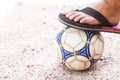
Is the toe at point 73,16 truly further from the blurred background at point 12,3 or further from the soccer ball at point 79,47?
the blurred background at point 12,3

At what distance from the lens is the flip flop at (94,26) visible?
1267 mm

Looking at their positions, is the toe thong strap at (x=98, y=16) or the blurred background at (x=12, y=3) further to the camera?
the blurred background at (x=12, y=3)

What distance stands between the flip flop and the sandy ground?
21 cm

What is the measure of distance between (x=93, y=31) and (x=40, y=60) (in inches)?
13.1

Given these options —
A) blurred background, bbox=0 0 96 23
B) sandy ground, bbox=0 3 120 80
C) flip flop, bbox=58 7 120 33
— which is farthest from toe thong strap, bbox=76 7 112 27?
blurred background, bbox=0 0 96 23

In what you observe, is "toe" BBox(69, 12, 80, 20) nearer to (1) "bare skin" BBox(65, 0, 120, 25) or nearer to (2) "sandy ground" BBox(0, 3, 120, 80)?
(1) "bare skin" BBox(65, 0, 120, 25)

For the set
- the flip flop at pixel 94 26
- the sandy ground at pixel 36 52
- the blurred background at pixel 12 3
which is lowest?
the sandy ground at pixel 36 52

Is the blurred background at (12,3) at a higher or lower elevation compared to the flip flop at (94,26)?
higher

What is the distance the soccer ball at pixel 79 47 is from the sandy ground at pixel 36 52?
0.07 meters

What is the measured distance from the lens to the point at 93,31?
4.24 ft

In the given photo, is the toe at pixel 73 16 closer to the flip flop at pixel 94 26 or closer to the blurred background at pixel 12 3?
the flip flop at pixel 94 26

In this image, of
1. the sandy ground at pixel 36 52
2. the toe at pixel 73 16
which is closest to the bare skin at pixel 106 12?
the toe at pixel 73 16

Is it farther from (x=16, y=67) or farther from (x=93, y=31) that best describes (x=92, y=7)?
(x=16, y=67)

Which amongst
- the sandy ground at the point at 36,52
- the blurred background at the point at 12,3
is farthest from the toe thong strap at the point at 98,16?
the blurred background at the point at 12,3
